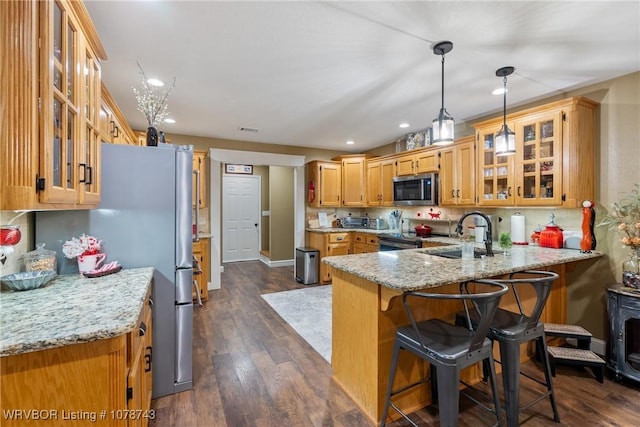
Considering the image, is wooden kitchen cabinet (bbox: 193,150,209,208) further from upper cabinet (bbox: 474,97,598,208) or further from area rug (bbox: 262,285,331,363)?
upper cabinet (bbox: 474,97,598,208)

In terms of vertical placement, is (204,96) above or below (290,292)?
above

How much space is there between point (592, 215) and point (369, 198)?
10.6 ft

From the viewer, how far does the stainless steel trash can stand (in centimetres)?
516

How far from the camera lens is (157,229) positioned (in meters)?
2.05

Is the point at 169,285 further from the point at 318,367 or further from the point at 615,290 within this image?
the point at 615,290

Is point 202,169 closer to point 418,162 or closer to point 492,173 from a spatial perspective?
point 418,162

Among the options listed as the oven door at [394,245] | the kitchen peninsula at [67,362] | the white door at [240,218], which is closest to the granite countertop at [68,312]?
the kitchen peninsula at [67,362]

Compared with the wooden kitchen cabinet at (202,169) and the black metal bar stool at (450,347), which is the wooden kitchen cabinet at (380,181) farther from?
the black metal bar stool at (450,347)

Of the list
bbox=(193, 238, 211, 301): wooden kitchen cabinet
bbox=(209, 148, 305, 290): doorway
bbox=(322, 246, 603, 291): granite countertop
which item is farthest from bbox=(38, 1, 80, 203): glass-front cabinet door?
bbox=(209, 148, 305, 290): doorway

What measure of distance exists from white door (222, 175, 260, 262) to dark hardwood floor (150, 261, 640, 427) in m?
4.08

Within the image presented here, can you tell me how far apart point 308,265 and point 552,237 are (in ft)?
11.3

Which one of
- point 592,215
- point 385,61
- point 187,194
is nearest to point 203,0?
point 187,194

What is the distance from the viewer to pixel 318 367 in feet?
8.20

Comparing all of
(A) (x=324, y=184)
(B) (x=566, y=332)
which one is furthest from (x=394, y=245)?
(B) (x=566, y=332)
